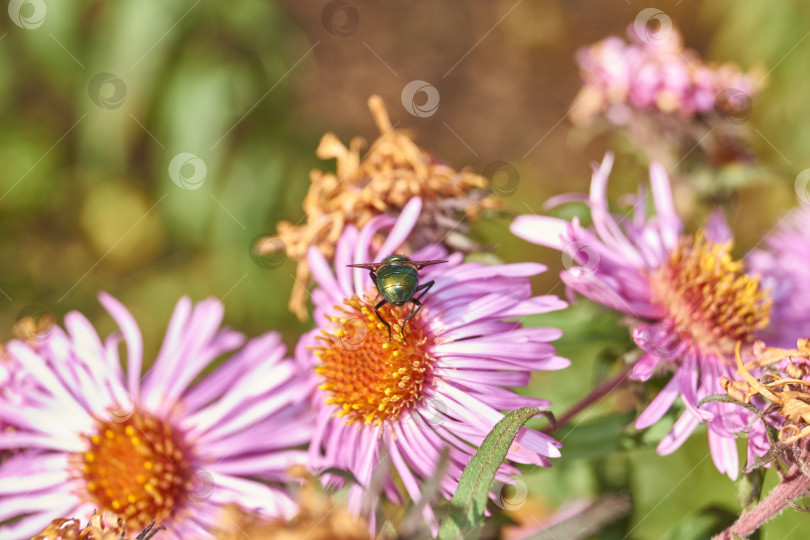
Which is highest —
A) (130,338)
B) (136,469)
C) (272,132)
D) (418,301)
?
(272,132)

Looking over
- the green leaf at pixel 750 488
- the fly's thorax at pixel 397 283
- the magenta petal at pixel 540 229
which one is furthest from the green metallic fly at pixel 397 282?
the green leaf at pixel 750 488

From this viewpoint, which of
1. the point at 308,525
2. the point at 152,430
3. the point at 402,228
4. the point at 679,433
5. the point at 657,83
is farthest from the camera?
the point at 657,83

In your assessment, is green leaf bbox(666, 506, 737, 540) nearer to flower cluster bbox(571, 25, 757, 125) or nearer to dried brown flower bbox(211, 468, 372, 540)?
dried brown flower bbox(211, 468, 372, 540)

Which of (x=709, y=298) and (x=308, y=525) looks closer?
(x=308, y=525)

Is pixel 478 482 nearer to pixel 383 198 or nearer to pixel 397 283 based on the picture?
pixel 397 283

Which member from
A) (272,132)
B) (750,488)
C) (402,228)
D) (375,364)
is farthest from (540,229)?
(272,132)

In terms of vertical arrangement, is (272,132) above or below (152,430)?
above
